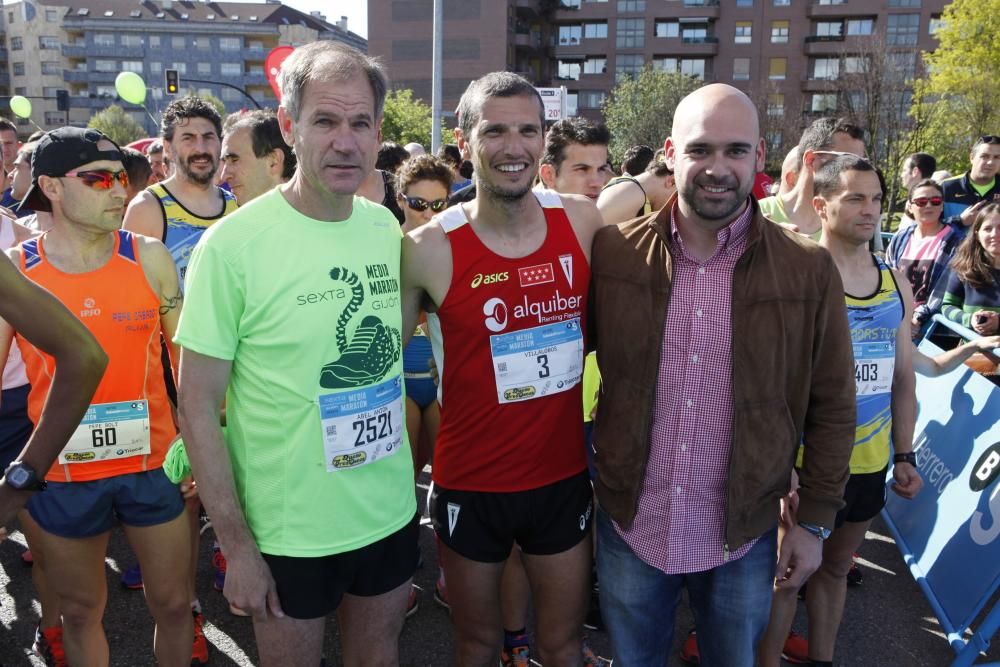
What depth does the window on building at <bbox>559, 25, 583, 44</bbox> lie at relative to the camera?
60.7 meters

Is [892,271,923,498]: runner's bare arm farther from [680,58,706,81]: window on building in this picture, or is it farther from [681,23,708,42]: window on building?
[681,23,708,42]: window on building

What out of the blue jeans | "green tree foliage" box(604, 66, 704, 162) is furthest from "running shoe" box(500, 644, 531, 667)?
"green tree foliage" box(604, 66, 704, 162)

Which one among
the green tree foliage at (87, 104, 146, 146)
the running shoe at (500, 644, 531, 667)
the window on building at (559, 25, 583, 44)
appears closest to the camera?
the running shoe at (500, 644, 531, 667)

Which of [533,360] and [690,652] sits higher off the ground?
[533,360]

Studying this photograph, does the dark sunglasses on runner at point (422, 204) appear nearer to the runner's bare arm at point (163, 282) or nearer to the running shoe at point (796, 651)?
the runner's bare arm at point (163, 282)

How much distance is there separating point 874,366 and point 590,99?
198 ft

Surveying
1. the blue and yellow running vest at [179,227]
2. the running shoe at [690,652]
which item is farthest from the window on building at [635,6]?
the running shoe at [690,652]

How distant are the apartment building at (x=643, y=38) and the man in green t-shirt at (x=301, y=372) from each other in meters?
56.2

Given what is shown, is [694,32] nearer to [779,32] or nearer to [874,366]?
[779,32]

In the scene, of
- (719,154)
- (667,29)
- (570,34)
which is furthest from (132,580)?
(570,34)

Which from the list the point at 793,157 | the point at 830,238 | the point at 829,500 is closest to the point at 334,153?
the point at 829,500

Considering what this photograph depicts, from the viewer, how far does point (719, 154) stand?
2.04 m

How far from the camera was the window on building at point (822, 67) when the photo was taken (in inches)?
2150

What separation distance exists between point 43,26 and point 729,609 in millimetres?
93546
